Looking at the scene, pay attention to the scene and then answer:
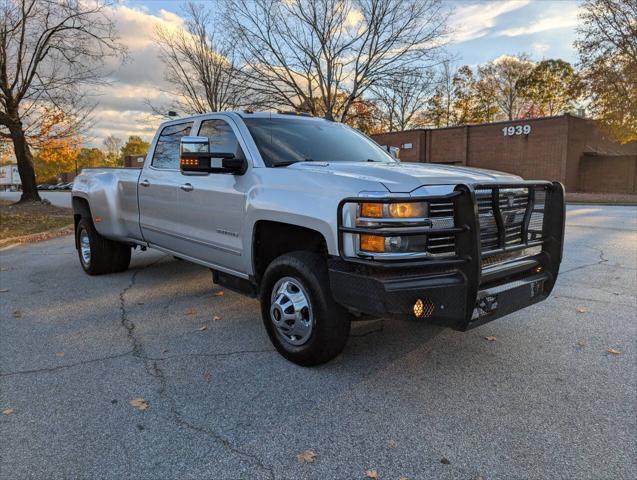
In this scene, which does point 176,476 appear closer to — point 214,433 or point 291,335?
point 214,433

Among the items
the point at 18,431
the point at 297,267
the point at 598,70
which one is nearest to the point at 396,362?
the point at 297,267

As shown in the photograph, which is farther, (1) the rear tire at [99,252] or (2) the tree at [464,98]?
(2) the tree at [464,98]

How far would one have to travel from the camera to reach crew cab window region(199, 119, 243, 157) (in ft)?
14.6

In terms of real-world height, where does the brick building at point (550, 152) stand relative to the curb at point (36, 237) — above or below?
above

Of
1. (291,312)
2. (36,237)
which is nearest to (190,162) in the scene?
(291,312)

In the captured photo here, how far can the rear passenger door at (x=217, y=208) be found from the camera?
13.9 feet

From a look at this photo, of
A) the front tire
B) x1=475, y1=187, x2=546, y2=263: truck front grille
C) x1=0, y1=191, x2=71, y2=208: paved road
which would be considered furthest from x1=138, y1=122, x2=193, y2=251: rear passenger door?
x1=0, y1=191, x2=71, y2=208: paved road

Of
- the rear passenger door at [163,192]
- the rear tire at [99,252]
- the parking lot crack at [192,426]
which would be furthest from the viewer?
the rear tire at [99,252]

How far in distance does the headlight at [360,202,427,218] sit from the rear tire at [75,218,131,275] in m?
5.02

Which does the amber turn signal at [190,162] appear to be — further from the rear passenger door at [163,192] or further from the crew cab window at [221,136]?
the rear passenger door at [163,192]

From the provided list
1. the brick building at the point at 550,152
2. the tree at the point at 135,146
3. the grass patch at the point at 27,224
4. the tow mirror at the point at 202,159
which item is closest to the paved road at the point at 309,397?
the tow mirror at the point at 202,159

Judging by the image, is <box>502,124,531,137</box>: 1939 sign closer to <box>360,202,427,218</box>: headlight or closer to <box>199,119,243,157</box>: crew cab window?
<box>199,119,243,157</box>: crew cab window

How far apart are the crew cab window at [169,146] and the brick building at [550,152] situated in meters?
33.6

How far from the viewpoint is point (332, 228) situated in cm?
320
